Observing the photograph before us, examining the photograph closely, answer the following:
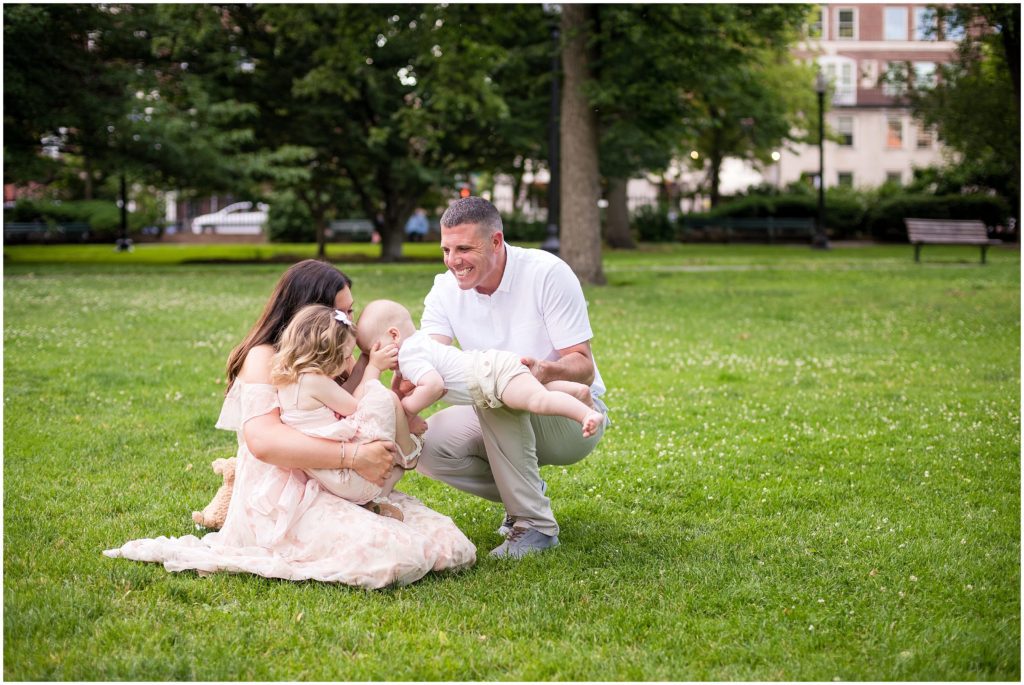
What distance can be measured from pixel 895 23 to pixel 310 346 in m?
62.3

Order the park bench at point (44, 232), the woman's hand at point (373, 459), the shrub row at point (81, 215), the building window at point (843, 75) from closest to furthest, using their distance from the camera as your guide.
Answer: the woman's hand at point (373, 459)
the park bench at point (44, 232)
the shrub row at point (81, 215)
the building window at point (843, 75)

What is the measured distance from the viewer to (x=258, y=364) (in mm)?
4711

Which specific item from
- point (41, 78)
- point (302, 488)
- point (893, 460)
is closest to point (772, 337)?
point (893, 460)

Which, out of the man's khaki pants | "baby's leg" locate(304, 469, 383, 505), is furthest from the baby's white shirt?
"baby's leg" locate(304, 469, 383, 505)

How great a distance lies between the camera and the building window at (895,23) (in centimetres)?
5962

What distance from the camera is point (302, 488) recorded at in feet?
15.5

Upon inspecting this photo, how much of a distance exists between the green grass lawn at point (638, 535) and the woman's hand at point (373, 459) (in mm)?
512

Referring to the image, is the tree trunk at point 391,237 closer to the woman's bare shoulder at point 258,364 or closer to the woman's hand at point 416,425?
the woman's hand at point 416,425

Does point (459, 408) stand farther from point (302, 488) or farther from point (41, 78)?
point (41, 78)

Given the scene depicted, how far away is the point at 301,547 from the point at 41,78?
21842 mm

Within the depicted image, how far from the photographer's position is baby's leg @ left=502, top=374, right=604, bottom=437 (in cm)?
451

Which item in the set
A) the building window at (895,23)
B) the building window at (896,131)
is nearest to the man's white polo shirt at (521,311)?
the building window at (896,131)

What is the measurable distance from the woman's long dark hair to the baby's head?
181mm

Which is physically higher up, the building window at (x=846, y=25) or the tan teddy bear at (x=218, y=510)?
the building window at (x=846, y=25)
